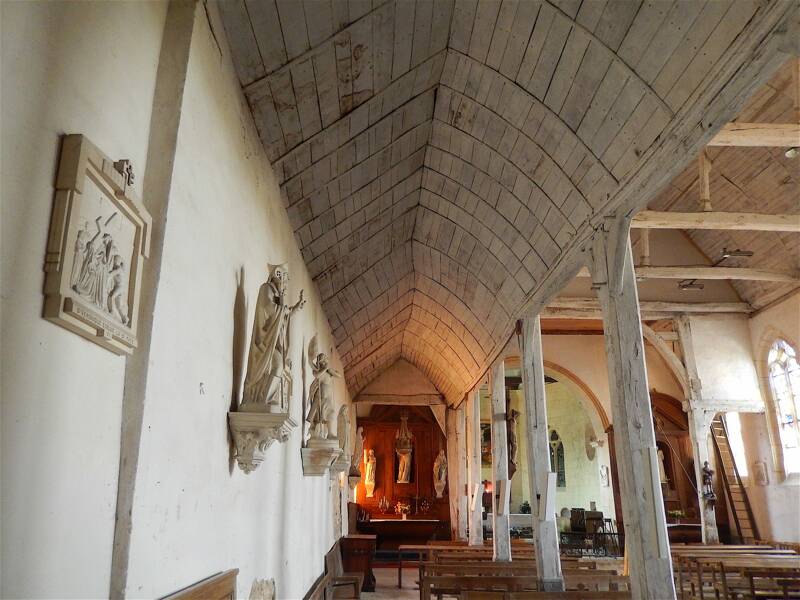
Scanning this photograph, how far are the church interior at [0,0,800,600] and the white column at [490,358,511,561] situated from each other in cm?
4

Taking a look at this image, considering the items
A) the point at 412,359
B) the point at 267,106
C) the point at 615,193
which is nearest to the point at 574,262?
the point at 615,193

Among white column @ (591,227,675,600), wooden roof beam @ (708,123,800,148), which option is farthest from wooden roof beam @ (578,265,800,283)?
white column @ (591,227,675,600)

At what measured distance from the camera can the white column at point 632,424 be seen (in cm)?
439

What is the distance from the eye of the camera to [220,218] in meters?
3.17

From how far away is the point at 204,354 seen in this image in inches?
113

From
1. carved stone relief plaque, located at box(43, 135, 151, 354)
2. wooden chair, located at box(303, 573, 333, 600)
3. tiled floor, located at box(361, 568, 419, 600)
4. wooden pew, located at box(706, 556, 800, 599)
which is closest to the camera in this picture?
carved stone relief plaque, located at box(43, 135, 151, 354)

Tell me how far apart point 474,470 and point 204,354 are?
1095 cm

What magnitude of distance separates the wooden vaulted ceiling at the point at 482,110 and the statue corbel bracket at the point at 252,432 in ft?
6.16

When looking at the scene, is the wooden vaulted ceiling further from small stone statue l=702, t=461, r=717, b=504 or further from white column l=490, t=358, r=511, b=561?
small stone statue l=702, t=461, r=717, b=504

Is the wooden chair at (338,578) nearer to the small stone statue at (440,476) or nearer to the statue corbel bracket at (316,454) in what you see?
the statue corbel bracket at (316,454)

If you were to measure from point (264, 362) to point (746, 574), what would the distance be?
242 inches

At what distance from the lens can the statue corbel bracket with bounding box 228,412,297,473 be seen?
3256 millimetres

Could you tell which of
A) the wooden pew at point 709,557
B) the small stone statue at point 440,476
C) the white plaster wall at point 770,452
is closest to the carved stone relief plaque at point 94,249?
the wooden pew at point 709,557

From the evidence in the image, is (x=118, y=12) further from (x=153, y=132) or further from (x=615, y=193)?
(x=615, y=193)
